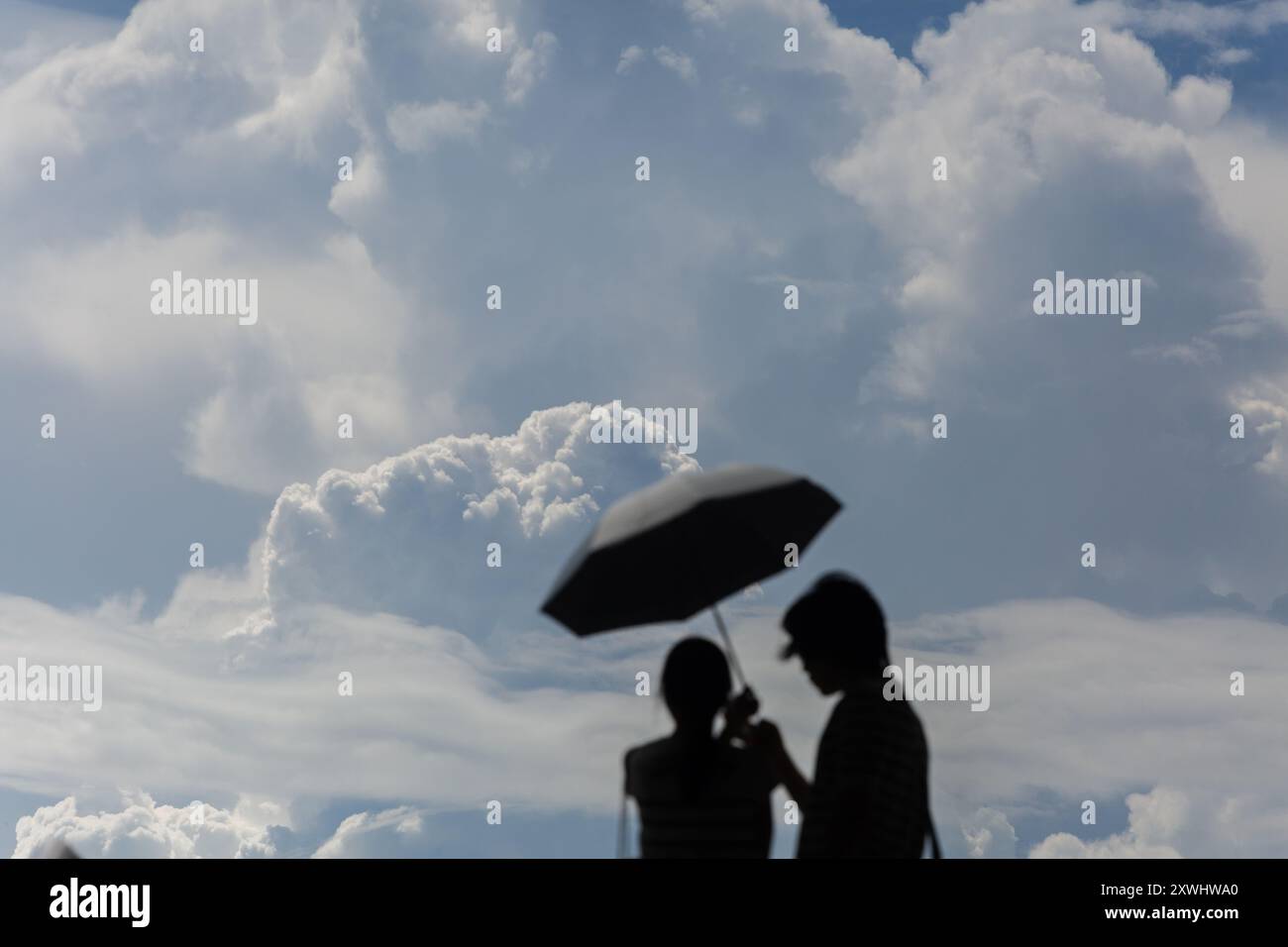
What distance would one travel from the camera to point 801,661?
232 inches

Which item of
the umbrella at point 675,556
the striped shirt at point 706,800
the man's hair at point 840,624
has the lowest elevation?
the striped shirt at point 706,800

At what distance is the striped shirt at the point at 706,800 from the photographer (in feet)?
19.5

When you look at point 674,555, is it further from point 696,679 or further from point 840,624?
point 840,624

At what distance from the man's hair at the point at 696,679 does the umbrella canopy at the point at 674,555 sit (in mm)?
918

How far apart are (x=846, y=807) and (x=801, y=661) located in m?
0.67

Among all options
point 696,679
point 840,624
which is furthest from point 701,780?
point 840,624

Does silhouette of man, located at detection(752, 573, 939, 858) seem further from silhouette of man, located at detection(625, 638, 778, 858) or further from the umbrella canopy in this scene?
the umbrella canopy

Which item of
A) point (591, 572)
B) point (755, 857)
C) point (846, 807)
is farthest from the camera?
point (591, 572)

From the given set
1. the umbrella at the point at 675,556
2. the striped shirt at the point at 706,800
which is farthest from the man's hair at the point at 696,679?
the umbrella at the point at 675,556

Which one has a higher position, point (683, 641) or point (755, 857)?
point (683, 641)

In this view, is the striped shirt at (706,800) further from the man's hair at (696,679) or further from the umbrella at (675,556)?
the umbrella at (675,556)
